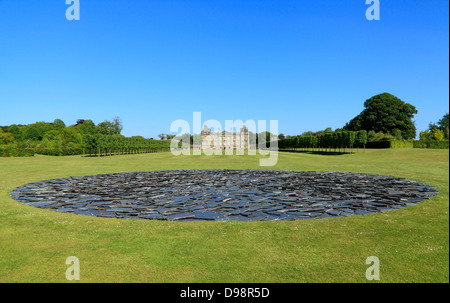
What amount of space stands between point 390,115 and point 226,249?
96.9 meters

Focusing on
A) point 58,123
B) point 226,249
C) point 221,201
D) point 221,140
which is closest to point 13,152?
point 221,201

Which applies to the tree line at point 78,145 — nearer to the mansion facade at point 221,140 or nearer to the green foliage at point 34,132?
the green foliage at point 34,132

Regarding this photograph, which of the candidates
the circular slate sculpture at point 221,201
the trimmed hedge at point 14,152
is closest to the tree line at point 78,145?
the trimmed hedge at point 14,152

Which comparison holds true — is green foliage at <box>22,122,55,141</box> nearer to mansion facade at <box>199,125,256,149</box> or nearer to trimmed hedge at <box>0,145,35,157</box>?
mansion facade at <box>199,125,256,149</box>

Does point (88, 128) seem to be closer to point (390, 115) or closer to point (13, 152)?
point (13, 152)

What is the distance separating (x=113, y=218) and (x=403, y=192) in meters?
13.3

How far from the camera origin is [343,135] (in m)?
65.6

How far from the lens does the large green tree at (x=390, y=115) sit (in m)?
85.4

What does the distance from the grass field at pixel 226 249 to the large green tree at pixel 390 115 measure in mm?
87833

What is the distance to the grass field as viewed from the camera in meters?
5.07

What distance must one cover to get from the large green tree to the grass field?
87.8 metres

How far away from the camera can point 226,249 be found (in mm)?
6297
